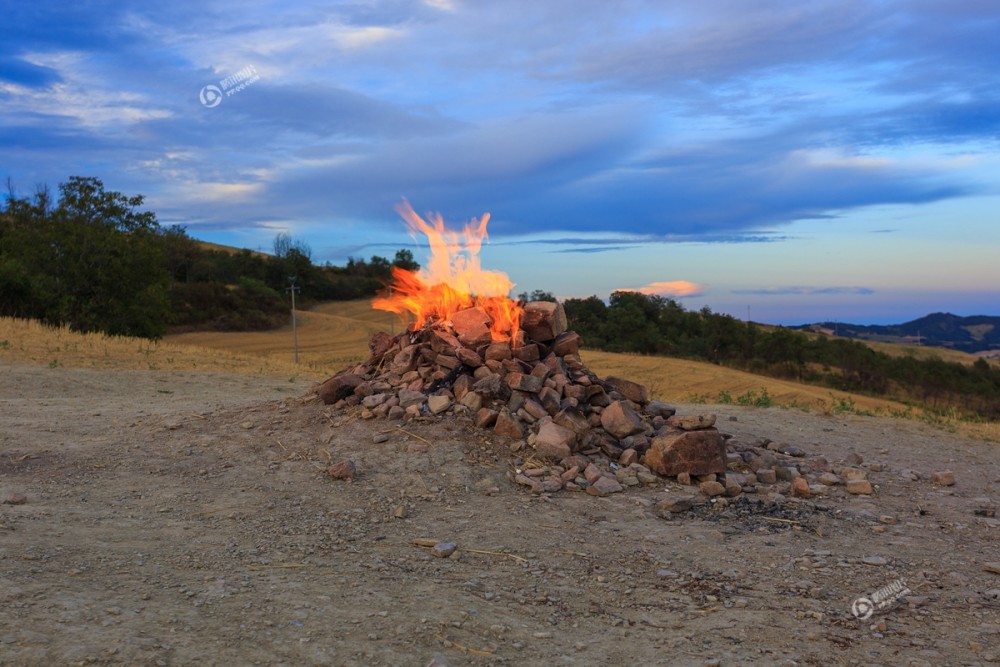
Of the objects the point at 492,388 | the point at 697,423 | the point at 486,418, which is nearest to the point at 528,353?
the point at 492,388

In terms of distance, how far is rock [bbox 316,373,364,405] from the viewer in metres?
8.44

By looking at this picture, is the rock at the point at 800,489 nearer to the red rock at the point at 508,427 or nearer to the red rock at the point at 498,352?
the red rock at the point at 508,427

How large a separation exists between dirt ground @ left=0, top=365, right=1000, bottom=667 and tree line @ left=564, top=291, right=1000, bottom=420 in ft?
62.1

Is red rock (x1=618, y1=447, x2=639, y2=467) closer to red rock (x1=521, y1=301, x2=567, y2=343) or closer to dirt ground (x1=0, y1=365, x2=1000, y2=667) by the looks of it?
dirt ground (x1=0, y1=365, x2=1000, y2=667)

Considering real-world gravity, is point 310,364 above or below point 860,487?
below

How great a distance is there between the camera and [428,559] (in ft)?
16.8

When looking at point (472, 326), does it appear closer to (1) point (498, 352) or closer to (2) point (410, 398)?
(1) point (498, 352)

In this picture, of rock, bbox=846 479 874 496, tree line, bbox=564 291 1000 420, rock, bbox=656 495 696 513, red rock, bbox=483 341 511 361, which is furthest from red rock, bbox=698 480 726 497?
tree line, bbox=564 291 1000 420

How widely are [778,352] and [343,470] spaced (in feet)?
92.8

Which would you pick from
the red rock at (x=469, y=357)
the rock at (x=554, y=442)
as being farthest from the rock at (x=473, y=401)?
the rock at (x=554, y=442)

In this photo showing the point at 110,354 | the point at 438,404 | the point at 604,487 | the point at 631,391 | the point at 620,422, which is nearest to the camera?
the point at 604,487

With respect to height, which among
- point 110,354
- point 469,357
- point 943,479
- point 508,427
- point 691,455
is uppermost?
point 469,357

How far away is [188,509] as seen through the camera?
605cm

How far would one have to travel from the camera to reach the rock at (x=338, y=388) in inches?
332
